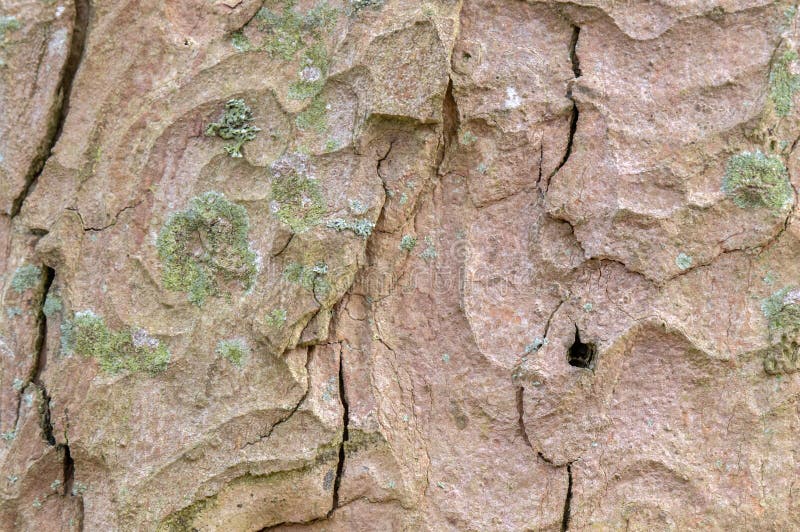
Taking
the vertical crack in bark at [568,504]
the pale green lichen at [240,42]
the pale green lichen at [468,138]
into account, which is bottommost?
the vertical crack in bark at [568,504]

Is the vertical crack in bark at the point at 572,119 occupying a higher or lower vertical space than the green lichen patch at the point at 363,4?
lower

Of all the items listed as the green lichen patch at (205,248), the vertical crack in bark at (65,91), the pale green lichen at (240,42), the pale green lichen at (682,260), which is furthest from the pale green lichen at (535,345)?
the vertical crack in bark at (65,91)

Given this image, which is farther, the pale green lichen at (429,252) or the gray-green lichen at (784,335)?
the pale green lichen at (429,252)

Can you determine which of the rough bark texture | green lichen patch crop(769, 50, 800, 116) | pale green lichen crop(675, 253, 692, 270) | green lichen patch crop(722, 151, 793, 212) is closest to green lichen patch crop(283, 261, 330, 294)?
the rough bark texture

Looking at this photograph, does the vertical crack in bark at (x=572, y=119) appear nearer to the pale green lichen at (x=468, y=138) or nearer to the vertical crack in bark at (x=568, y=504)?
the pale green lichen at (x=468, y=138)

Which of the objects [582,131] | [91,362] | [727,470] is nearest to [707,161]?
[582,131]

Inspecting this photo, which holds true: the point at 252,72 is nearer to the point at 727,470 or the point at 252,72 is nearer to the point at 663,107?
the point at 663,107

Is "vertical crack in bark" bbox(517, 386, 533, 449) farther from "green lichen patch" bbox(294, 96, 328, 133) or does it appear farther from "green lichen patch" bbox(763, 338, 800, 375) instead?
"green lichen patch" bbox(294, 96, 328, 133)
